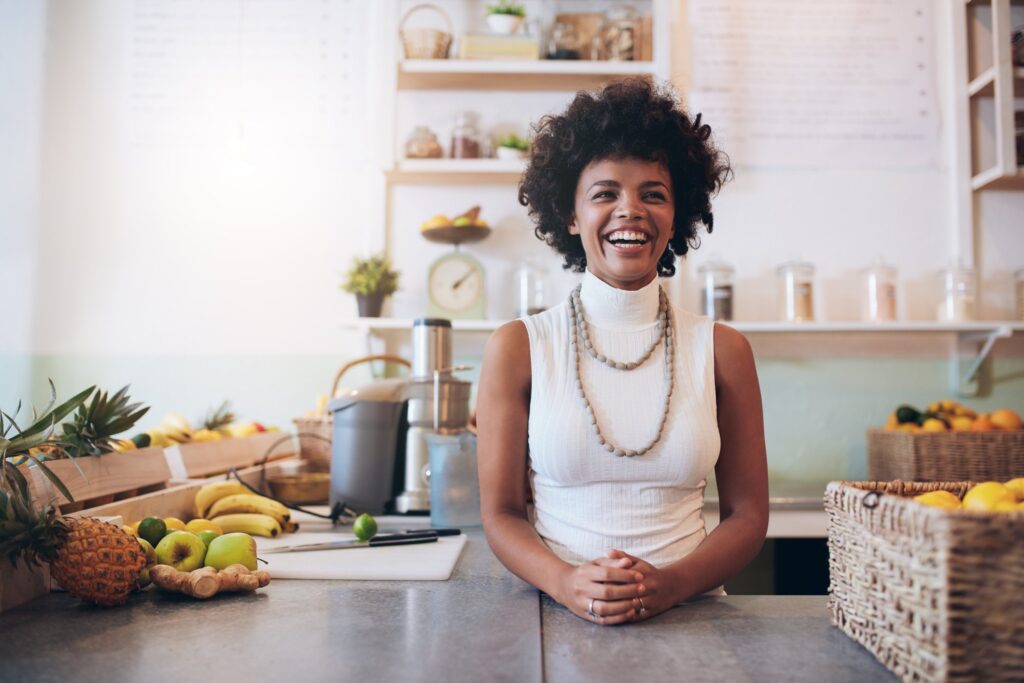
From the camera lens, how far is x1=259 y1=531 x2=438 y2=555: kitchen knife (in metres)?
1.25

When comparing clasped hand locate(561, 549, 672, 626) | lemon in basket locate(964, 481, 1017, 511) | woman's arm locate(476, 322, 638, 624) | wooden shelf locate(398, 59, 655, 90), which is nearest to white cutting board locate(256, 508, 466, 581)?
woman's arm locate(476, 322, 638, 624)

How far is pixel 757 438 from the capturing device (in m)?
1.09

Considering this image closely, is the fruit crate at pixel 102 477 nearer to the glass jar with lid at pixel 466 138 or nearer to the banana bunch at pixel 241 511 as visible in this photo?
the banana bunch at pixel 241 511

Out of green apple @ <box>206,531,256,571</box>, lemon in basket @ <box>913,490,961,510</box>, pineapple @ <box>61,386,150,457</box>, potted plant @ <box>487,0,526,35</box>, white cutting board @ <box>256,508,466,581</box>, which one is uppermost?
potted plant @ <box>487,0,526,35</box>

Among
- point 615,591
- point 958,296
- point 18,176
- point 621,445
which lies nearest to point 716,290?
point 958,296

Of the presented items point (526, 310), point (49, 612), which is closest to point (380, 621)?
point (49, 612)

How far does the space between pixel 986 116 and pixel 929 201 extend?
339 millimetres

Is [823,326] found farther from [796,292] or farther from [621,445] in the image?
[621,445]

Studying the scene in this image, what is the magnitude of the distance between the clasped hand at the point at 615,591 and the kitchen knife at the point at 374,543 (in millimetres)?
484

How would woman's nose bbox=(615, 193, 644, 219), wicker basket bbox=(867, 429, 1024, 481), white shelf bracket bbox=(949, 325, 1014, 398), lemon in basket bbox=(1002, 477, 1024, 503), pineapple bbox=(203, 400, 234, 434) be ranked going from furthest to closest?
white shelf bracket bbox=(949, 325, 1014, 398), pineapple bbox=(203, 400, 234, 434), wicker basket bbox=(867, 429, 1024, 481), woman's nose bbox=(615, 193, 644, 219), lemon in basket bbox=(1002, 477, 1024, 503)

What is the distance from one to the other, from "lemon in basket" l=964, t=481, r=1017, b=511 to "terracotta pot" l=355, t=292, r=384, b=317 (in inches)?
70.6

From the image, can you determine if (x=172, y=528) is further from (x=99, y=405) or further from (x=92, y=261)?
(x=92, y=261)

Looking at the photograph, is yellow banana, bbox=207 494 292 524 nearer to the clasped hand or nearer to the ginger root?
the ginger root

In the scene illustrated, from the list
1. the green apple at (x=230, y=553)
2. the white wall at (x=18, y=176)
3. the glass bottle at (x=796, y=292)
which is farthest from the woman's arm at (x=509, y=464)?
the white wall at (x=18, y=176)
